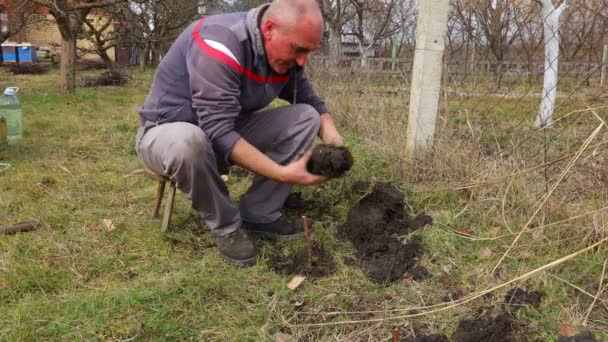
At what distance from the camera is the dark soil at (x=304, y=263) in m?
2.33

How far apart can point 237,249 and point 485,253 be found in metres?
1.25

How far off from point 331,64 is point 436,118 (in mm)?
3517

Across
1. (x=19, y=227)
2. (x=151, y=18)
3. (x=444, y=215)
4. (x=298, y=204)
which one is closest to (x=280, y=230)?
(x=298, y=204)

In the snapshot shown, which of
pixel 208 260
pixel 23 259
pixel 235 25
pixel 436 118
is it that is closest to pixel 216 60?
pixel 235 25

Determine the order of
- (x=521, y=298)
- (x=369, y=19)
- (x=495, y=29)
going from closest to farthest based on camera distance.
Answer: (x=521, y=298) → (x=495, y=29) → (x=369, y=19)

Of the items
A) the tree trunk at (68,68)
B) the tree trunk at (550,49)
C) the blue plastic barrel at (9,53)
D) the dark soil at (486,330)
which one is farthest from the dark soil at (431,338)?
the blue plastic barrel at (9,53)

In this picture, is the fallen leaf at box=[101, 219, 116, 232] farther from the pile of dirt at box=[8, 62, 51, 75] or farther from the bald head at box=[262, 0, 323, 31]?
the pile of dirt at box=[8, 62, 51, 75]

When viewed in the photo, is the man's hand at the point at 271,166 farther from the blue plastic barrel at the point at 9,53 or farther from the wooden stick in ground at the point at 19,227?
the blue plastic barrel at the point at 9,53

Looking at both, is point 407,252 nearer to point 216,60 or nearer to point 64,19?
point 216,60

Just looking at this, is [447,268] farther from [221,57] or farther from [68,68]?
[68,68]

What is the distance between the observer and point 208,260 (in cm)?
244

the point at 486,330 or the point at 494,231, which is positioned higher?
the point at 494,231

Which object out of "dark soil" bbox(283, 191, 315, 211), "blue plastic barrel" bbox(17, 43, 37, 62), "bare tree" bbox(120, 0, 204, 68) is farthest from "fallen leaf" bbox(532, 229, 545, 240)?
"blue plastic barrel" bbox(17, 43, 37, 62)

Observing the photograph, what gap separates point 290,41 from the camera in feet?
7.22
